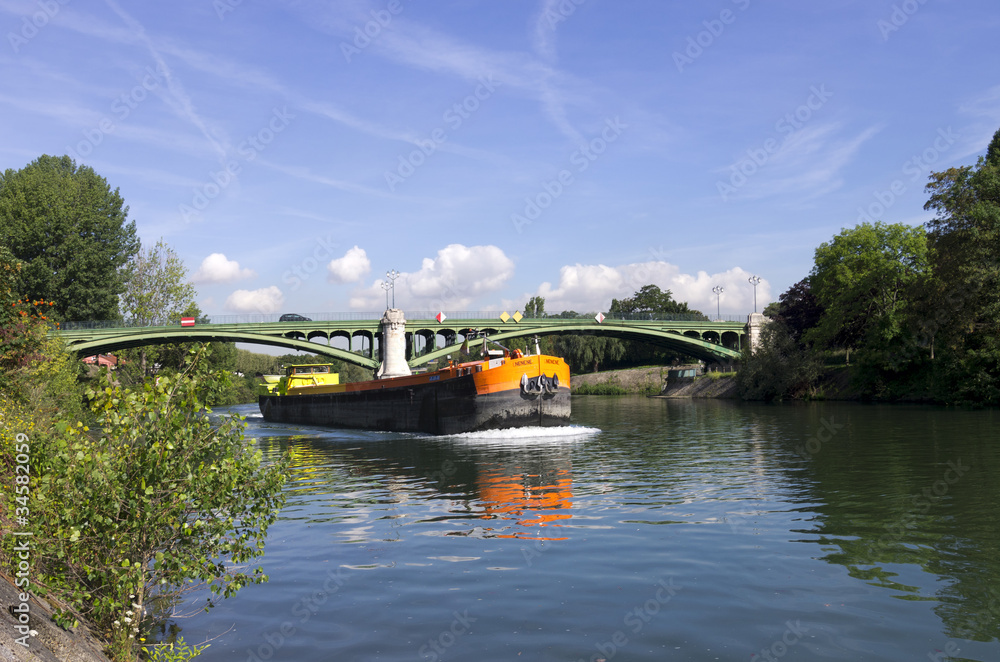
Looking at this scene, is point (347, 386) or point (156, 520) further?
point (347, 386)

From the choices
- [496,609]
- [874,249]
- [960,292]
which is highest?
[874,249]

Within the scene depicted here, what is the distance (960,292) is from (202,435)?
53661mm

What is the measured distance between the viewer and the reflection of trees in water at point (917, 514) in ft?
31.8

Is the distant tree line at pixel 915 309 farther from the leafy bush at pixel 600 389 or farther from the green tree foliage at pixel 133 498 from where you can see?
the green tree foliage at pixel 133 498

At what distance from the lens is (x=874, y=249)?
66.3 m

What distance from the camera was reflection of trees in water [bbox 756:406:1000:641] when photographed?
382 inches

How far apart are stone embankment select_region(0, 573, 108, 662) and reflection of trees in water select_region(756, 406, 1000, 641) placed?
954 centimetres

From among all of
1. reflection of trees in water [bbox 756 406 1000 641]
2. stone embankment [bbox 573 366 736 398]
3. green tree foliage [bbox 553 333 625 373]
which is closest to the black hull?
reflection of trees in water [bbox 756 406 1000 641]

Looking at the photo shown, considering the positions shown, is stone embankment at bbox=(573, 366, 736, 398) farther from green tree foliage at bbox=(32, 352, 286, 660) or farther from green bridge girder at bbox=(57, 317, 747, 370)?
green tree foliage at bbox=(32, 352, 286, 660)

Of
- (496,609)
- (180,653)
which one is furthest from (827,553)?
(180,653)

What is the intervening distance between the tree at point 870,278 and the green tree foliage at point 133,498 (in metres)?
62.2

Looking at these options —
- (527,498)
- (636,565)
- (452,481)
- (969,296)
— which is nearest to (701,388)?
(969,296)

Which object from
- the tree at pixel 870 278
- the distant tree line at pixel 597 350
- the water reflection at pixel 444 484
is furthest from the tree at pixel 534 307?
the water reflection at pixel 444 484

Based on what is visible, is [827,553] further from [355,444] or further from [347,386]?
[347,386]
